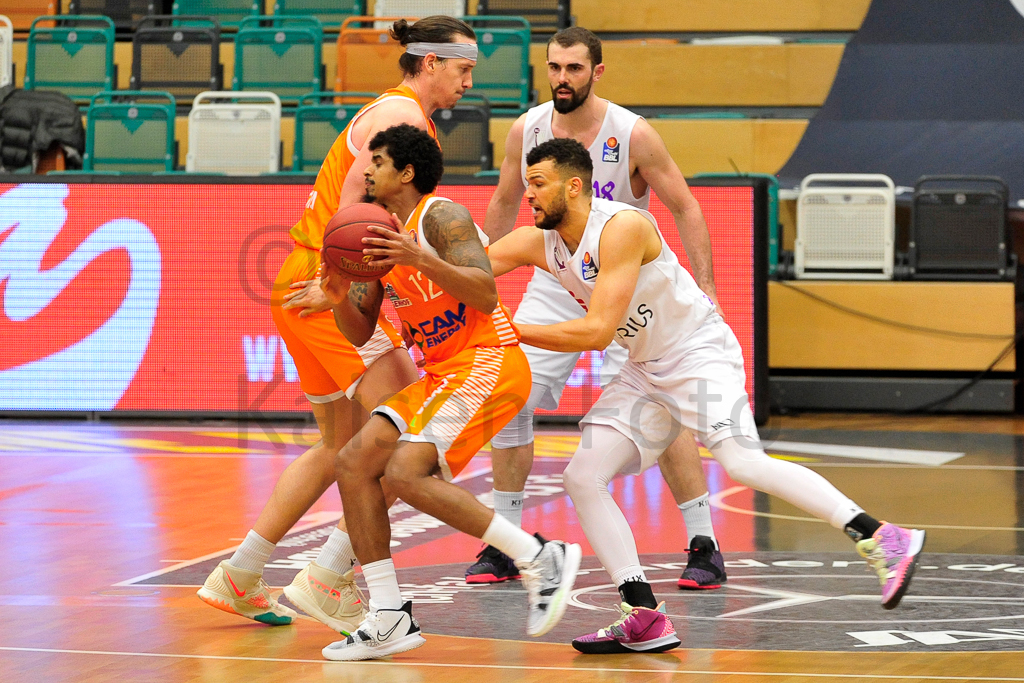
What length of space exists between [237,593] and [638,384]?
Result: 5.17ft

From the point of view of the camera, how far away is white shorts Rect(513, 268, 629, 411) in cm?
530

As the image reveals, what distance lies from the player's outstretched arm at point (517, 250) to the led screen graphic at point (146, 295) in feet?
16.9

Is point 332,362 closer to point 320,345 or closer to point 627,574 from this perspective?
point 320,345

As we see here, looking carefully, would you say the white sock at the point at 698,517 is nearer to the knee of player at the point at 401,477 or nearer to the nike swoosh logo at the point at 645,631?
the nike swoosh logo at the point at 645,631

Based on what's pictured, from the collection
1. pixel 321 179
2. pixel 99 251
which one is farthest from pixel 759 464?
pixel 99 251

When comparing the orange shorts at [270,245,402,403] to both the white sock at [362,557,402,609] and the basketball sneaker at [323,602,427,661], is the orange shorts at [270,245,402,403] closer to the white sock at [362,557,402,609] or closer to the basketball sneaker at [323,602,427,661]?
the white sock at [362,557,402,609]

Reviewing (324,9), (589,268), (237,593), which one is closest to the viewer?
(589,268)

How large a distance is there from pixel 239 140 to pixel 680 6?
4.98m

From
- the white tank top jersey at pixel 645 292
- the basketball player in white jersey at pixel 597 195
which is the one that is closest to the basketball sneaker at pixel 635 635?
the white tank top jersey at pixel 645 292

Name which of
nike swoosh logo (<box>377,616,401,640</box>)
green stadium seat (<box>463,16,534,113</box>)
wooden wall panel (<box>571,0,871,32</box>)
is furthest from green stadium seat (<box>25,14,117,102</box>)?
nike swoosh logo (<box>377,616,401,640</box>)

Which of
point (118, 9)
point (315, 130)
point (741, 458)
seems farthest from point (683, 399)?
point (118, 9)

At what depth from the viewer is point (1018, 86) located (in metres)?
12.5

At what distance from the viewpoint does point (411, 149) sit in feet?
13.1

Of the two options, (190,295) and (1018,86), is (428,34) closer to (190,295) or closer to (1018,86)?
(190,295)
